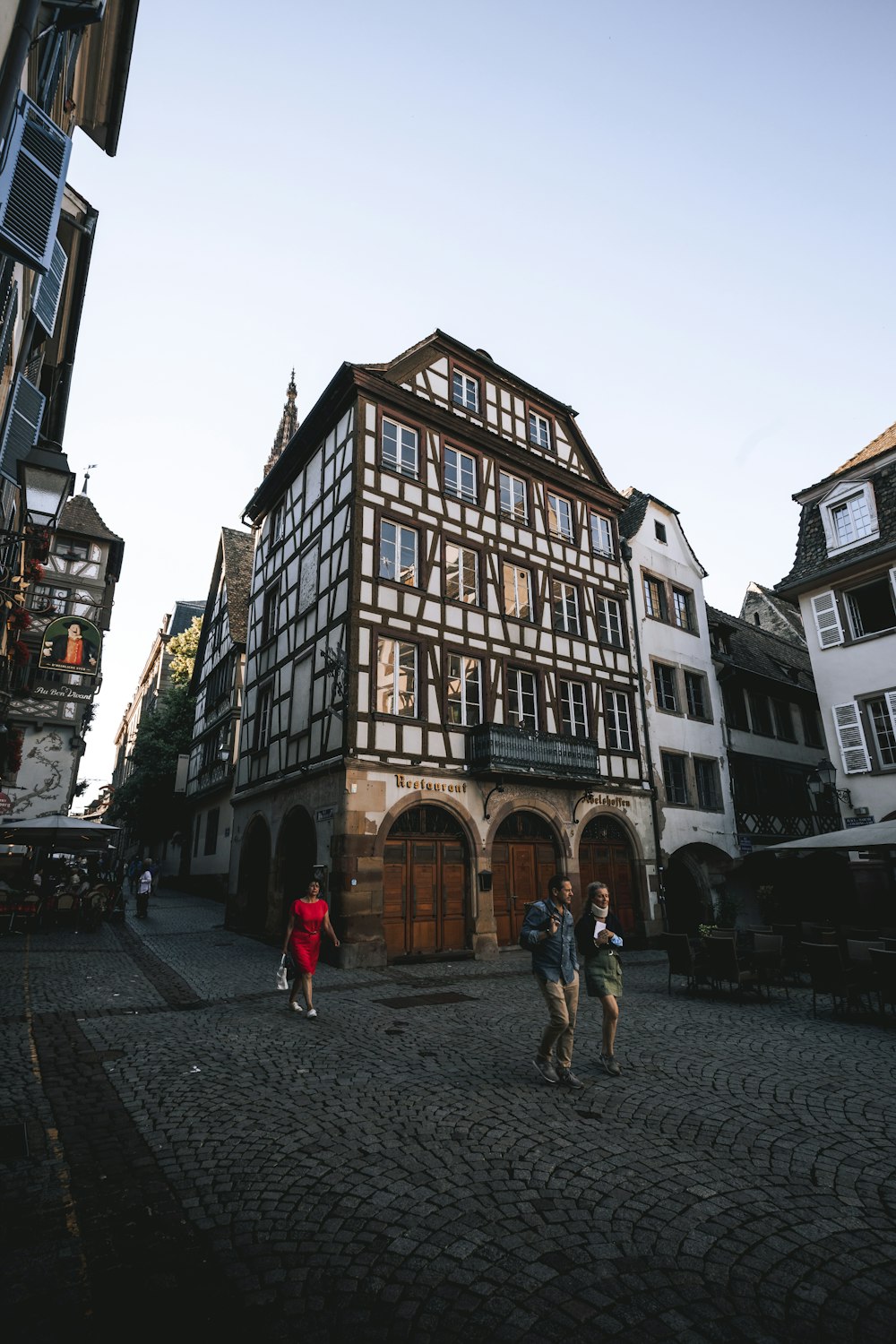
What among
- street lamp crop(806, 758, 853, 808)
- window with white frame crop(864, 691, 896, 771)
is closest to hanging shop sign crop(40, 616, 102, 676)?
street lamp crop(806, 758, 853, 808)

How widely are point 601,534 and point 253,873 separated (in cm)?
1603

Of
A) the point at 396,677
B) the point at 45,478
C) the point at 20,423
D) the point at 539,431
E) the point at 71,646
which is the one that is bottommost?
the point at 396,677

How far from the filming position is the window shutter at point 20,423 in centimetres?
835

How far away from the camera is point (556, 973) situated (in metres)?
6.68

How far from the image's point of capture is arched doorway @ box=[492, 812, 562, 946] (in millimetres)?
17438

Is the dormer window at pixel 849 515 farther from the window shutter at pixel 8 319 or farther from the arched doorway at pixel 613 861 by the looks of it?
the window shutter at pixel 8 319

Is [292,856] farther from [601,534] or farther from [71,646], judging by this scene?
[601,534]

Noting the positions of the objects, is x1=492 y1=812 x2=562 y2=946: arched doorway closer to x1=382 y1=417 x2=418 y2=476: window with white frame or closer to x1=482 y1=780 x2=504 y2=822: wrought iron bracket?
x1=482 y1=780 x2=504 y2=822: wrought iron bracket

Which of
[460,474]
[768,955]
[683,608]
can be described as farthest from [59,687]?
[768,955]

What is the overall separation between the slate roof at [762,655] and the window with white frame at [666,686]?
263cm

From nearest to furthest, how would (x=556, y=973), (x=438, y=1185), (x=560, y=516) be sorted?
(x=438, y=1185) → (x=556, y=973) → (x=560, y=516)

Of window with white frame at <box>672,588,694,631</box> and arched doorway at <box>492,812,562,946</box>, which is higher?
window with white frame at <box>672,588,694,631</box>

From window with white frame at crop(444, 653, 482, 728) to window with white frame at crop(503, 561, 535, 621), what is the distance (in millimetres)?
2280

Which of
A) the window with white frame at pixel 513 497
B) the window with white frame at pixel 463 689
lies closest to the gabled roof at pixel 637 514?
the window with white frame at pixel 513 497
